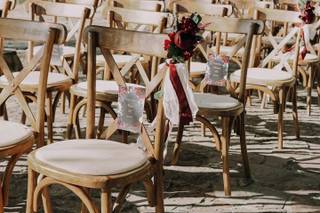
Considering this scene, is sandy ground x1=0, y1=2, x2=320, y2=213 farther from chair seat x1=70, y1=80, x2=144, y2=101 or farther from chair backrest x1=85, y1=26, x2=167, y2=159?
chair backrest x1=85, y1=26, x2=167, y2=159

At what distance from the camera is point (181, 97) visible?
2383 mm

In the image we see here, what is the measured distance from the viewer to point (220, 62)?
11.4 feet

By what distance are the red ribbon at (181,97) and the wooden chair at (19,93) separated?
22.0 inches

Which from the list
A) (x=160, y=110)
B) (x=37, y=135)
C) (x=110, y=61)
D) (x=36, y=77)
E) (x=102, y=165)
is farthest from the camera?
(x=36, y=77)

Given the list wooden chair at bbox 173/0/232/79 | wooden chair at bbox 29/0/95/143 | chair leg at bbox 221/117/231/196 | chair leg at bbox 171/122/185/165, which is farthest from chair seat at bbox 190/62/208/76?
chair leg at bbox 221/117/231/196

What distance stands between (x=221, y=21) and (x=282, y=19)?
0.95 metres

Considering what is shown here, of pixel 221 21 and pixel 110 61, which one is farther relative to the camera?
pixel 221 21

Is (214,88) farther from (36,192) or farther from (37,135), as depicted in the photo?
(36,192)

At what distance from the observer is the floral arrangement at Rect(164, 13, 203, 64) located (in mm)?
2283

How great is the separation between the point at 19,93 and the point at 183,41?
2.97 ft

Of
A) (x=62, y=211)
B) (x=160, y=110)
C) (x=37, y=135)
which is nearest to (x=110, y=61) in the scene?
(x=160, y=110)

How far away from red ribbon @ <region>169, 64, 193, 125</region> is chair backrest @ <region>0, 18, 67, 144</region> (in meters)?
0.56

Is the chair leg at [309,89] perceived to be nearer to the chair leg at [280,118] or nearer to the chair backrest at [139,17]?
the chair leg at [280,118]

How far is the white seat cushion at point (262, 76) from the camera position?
4152mm
